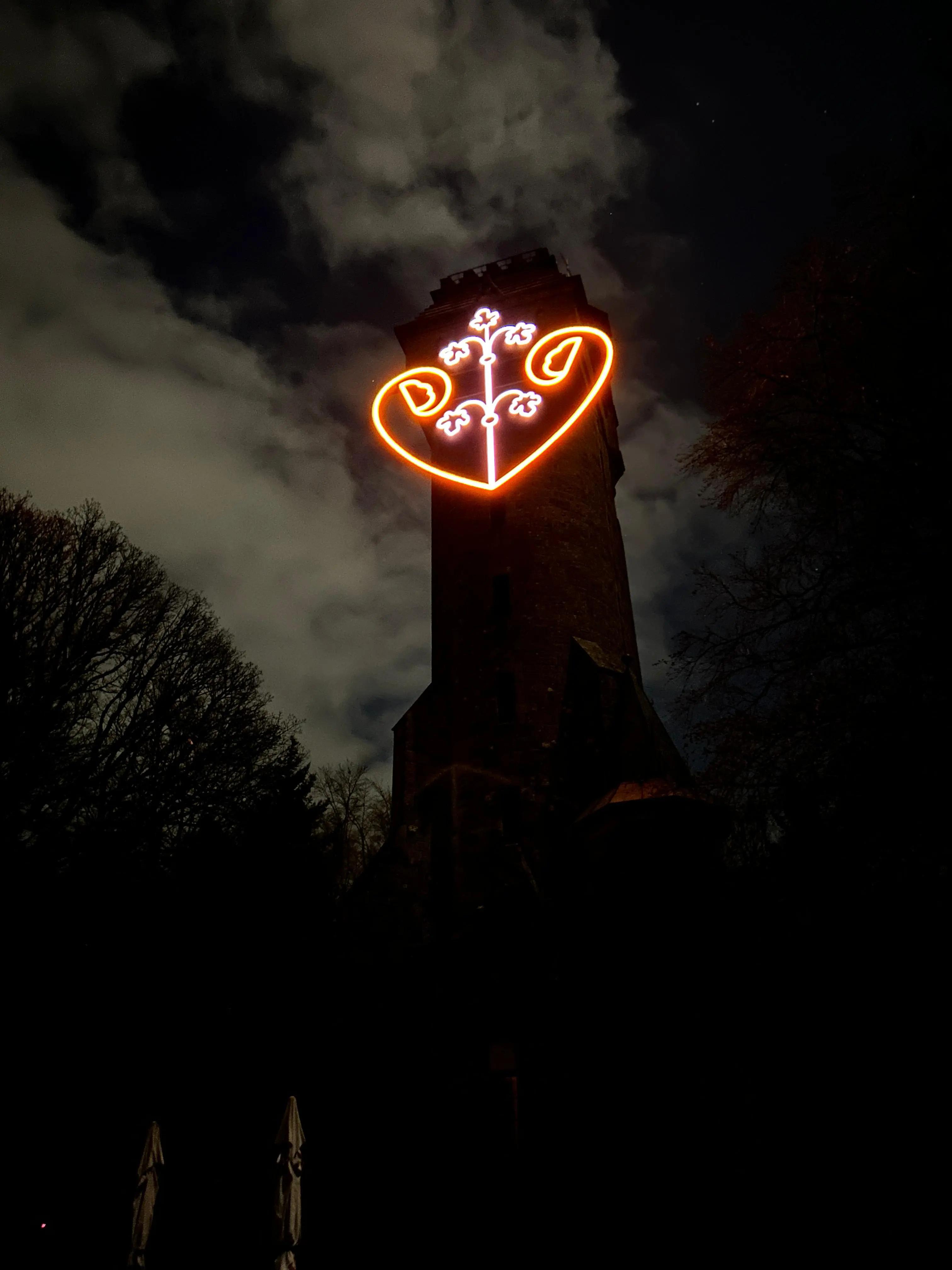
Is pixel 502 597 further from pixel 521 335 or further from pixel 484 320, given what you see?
pixel 484 320

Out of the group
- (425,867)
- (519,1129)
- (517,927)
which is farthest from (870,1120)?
(425,867)

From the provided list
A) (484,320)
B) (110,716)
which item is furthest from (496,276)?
(110,716)

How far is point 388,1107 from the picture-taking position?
13.2 metres

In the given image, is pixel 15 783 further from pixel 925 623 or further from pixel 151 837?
pixel 925 623

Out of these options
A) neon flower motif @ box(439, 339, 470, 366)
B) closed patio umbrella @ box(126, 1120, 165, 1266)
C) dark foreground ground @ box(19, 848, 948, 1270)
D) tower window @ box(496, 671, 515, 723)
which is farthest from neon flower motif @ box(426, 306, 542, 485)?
closed patio umbrella @ box(126, 1120, 165, 1266)

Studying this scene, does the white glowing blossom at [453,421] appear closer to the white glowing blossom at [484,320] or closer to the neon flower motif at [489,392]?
the neon flower motif at [489,392]

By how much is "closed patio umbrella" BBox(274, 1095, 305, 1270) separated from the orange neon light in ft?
32.2

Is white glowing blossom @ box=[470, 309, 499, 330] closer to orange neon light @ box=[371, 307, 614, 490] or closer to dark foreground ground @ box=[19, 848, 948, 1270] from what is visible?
orange neon light @ box=[371, 307, 614, 490]

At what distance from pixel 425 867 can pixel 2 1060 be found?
311 inches

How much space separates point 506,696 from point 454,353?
7.56 m

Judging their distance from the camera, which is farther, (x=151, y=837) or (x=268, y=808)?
(x=268, y=808)

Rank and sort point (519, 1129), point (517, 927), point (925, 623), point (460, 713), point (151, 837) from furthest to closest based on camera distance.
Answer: point (460, 713) → point (151, 837) → point (517, 927) → point (519, 1129) → point (925, 623)

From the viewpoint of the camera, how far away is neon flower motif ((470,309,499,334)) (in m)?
16.7

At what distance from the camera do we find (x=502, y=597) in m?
18.8
